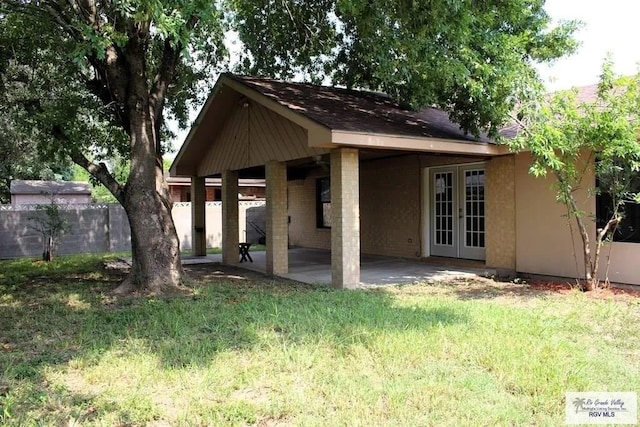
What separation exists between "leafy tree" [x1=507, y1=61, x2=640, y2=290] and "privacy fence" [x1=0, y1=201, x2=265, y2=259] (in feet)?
44.1

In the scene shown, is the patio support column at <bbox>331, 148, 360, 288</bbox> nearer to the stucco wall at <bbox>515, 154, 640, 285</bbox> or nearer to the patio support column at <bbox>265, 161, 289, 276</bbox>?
the patio support column at <bbox>265, 161, 289, 276</bbox>

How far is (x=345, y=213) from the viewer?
8969mm

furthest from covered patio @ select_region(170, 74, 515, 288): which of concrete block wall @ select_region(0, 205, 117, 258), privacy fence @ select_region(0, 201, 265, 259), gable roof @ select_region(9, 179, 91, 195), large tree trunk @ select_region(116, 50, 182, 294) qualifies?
gable roof @ select_region(9, 179, 91, 195)

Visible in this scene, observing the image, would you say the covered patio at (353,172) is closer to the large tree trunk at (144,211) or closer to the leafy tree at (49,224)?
the large tree trunk at (144,211)

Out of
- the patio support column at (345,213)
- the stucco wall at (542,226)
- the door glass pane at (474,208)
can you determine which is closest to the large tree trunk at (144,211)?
the patio support column at (345,213)

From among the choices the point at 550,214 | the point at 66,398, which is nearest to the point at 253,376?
the point at 66,398

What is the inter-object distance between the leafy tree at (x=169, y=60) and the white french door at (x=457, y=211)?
241 centimetres

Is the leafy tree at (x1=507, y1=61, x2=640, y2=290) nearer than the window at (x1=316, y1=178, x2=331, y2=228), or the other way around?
the leafy tree at (x1=507, y1=61, x2=640, y2=290)

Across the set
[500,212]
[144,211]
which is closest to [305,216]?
[500,212]

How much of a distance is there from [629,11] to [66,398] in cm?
1118

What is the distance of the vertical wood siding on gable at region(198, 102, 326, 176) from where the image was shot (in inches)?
403

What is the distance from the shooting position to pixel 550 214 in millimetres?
9953

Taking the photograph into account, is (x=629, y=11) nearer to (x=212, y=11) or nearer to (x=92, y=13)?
(x=212, y=11)

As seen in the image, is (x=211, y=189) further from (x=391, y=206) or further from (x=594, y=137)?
(x=594, y=137)
